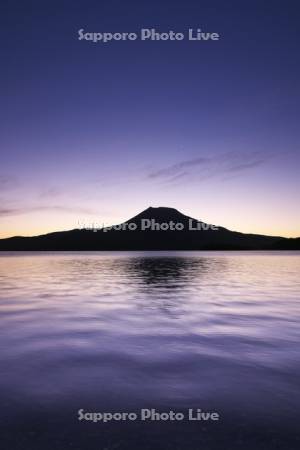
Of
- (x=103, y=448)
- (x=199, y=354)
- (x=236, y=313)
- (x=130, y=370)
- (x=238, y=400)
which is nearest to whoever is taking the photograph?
(x=103, y=448)

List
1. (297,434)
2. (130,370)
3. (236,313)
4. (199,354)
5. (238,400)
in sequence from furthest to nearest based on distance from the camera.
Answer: (236,313) < (199,354) < (130,370) < (238,400) < (297,434)

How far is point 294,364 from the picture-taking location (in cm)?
970

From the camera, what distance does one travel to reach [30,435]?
5797 mm

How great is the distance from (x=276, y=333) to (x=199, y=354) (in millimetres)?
4227

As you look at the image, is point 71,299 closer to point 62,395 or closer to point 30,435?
point 62,395

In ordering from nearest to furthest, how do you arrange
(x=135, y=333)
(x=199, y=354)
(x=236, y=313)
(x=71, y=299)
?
(x=199, y=354), (x=135, y=333), (x=236, y=313), (x=71, y=299)

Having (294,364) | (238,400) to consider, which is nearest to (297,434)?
(238,400)

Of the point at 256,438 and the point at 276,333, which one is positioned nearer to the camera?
the point at 256,438

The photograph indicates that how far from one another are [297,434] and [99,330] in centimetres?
906

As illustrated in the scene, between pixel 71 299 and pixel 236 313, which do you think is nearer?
pixel 236 313

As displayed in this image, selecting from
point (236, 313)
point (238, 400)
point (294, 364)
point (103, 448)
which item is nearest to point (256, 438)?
Answer: point (238, 400)

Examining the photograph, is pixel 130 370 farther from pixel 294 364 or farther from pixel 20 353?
pixel 294 364

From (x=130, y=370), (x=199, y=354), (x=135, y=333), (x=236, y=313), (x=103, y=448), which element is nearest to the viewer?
(x=103, y=448)

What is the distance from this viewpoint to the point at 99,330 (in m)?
13.8
